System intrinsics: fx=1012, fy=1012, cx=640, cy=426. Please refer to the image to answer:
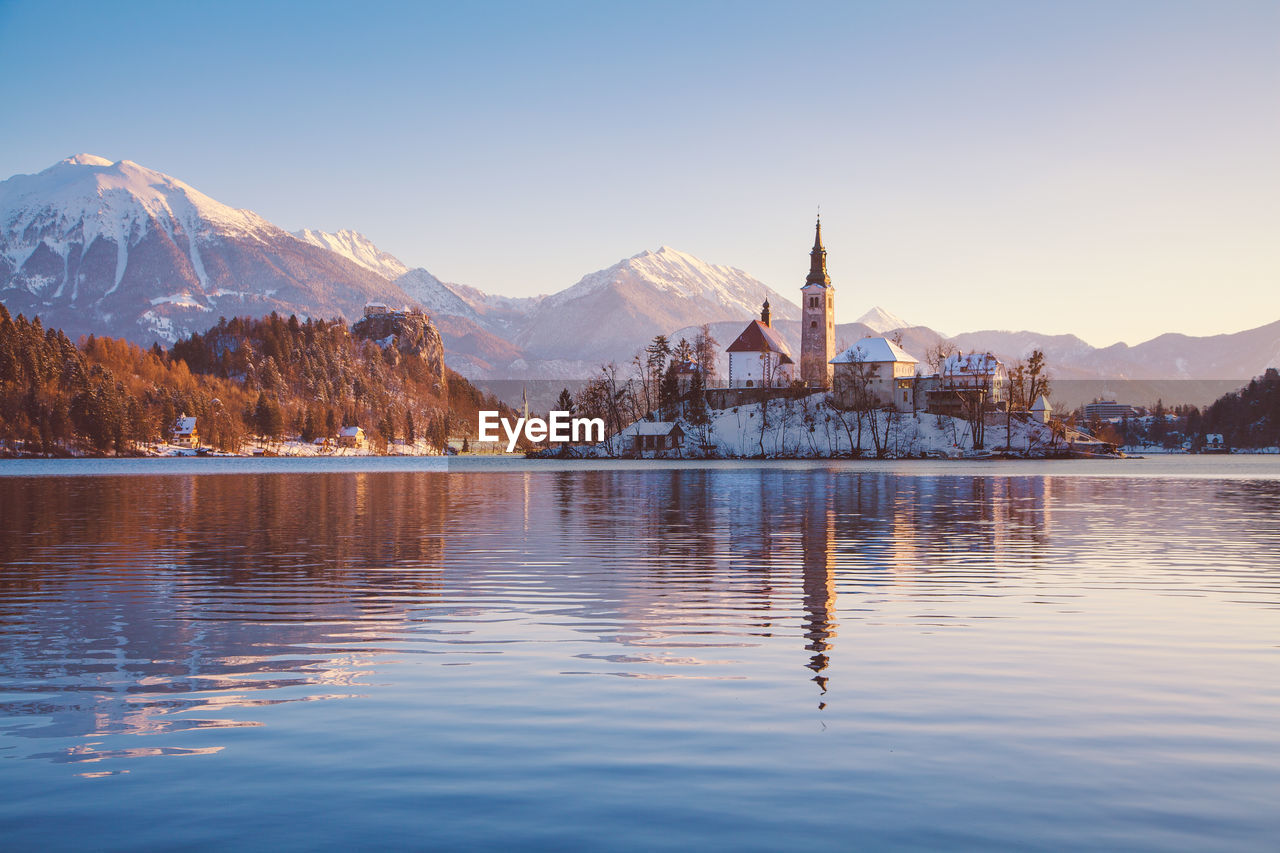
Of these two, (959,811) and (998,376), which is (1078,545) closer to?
(959,811)

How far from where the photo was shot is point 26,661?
16.8 metres

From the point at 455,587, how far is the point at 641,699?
42.7 ft

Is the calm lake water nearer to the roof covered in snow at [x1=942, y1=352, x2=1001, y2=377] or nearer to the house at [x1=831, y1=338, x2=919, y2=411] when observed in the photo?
the house at [x1=831, y1=338, x2=919, y2=411]

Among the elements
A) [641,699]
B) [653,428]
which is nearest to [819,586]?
[641,699]

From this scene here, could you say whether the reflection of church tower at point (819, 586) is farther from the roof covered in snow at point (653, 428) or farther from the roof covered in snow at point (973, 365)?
the roof covered in snow at point (973, 365)

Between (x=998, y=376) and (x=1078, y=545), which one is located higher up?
(x=998, y=376)

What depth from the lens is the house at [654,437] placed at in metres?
190

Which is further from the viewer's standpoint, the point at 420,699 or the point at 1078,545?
the point at 1078,545

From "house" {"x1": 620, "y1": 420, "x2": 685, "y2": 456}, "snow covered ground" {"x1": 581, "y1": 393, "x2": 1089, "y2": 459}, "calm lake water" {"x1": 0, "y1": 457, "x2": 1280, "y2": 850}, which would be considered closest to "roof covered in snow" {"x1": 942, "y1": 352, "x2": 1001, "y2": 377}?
"snow covered ground" {"x1": 581, "y1": 393, "x2": 1089, "y2": 459}

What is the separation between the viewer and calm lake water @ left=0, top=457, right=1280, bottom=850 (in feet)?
31.4

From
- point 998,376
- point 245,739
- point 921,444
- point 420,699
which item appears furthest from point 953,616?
point 998,376

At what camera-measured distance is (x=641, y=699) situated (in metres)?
14.2

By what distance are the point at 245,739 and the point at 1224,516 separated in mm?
52152

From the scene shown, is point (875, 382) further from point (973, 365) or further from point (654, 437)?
point (654, 437)
